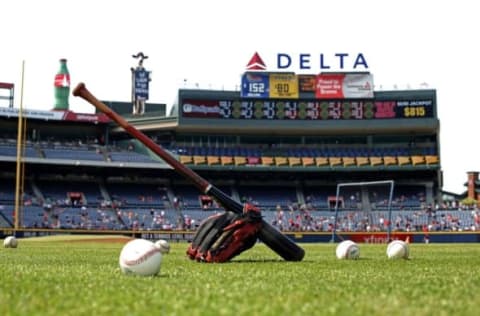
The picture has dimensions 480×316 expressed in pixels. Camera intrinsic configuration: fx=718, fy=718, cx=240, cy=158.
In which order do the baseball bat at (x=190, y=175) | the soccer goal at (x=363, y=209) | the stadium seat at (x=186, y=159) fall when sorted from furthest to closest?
the stadium seat at (x=186, y=159) < the soccer goal at (x=363, y=209) < the baseball bat at (x=190, y=175)

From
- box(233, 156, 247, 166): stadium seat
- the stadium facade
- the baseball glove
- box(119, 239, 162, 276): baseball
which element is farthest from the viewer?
box(233, 156, 247, 166): stadium seat

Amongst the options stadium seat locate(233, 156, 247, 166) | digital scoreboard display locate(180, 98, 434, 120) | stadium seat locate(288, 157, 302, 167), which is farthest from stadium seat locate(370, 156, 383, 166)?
stadium seat locate(233, 156, 247, 166)

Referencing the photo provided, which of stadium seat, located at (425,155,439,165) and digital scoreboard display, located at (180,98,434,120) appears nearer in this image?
stadium seat, located at (425,155,439,165)

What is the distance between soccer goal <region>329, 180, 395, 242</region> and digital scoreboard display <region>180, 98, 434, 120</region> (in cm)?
795

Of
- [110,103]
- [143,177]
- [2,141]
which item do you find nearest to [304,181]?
[143,177]

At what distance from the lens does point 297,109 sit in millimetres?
76312

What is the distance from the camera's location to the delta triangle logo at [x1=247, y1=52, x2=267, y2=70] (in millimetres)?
76938

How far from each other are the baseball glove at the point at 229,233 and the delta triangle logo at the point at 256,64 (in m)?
60.1

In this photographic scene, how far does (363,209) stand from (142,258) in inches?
2400

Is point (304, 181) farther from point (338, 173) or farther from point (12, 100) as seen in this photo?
point (12, 100)

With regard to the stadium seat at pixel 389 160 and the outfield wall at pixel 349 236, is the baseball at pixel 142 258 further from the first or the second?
the stadium seat at pixel 389 160

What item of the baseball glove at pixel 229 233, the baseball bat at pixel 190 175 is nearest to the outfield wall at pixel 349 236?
the baseball bat at pixel 190 175

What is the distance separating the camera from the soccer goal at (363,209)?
6669cm

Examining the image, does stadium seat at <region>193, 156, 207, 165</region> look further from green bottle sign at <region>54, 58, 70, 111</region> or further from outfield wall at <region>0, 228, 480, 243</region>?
green bottle sign at <region>54, 58, 70, 111</region>
